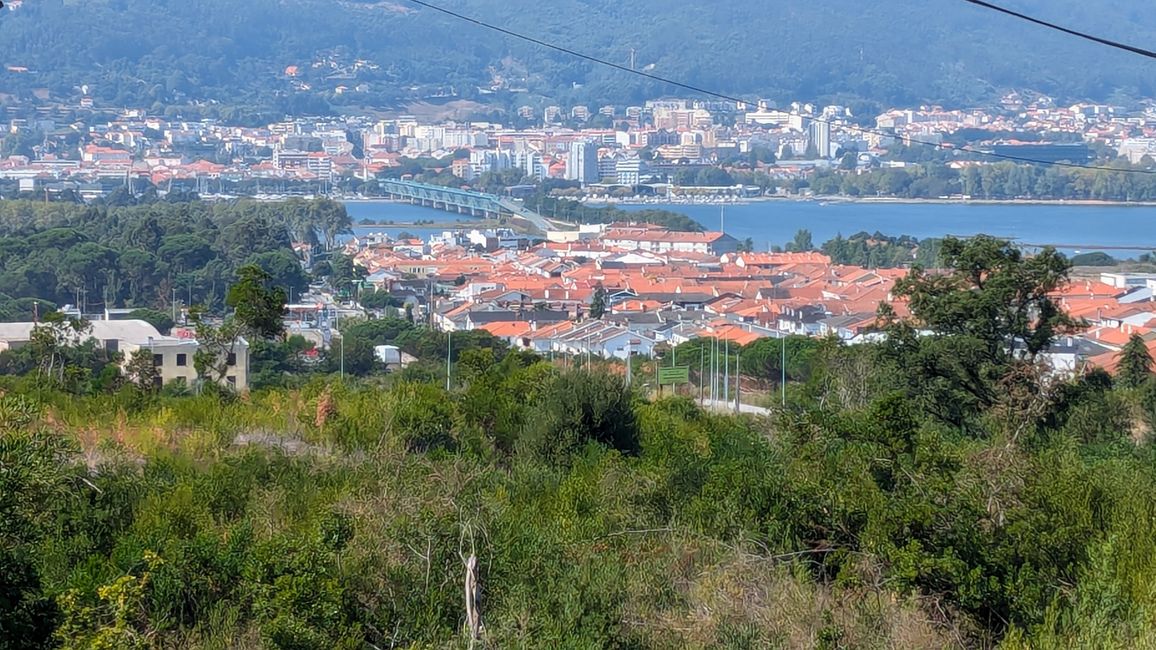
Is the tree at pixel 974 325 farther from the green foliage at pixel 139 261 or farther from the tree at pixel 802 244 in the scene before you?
the tree at pixel 802 244

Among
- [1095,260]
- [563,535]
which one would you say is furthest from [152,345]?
[1095,260]

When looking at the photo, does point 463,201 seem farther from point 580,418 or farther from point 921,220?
point 580,418

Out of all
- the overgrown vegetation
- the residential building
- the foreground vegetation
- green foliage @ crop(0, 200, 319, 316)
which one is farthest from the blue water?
the foreground vegetation

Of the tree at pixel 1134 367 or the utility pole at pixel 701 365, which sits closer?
the tree at pixel 1134 367

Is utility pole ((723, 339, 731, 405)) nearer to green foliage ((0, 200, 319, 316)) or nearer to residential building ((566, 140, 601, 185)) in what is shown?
green foliage ((0, 200, 319, 316))

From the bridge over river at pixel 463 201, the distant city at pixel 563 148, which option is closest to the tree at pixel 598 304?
the bridge over river at pixel 463 201

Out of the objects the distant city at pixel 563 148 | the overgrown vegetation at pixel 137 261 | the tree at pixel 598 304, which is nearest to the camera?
the tree at pixel 598 304

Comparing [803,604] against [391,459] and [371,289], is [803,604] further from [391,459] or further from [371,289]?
[371,289]
